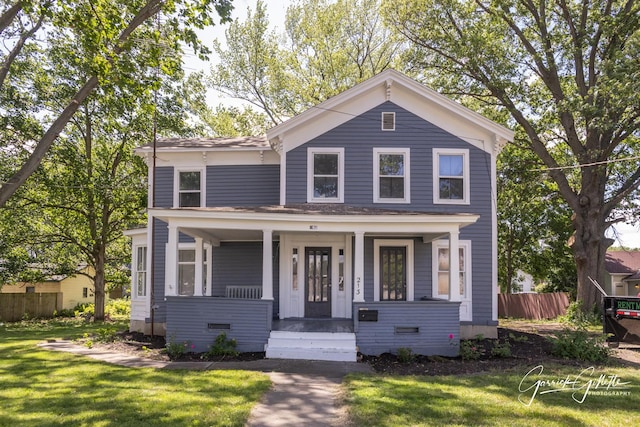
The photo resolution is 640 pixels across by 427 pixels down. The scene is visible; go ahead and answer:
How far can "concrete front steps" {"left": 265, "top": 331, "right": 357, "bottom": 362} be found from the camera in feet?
34.6

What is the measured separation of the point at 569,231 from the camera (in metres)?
28.1

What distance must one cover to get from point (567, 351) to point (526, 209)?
1858cm

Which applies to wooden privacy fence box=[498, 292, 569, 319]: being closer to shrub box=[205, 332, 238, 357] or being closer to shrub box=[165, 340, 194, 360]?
shrub box=[205, 332, 238, 357]

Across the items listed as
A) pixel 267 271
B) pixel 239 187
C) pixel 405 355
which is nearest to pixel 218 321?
pixel 267 271

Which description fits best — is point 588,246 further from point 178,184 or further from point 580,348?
point 178,184

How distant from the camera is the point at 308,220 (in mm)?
11242

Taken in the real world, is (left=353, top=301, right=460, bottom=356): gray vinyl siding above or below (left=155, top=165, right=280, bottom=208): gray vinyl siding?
below

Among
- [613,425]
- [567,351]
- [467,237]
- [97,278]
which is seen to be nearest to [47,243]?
[97,278]

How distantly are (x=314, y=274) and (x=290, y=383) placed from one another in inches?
217

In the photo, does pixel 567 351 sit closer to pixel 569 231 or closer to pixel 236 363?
pixel 236 363

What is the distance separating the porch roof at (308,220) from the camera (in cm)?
1111

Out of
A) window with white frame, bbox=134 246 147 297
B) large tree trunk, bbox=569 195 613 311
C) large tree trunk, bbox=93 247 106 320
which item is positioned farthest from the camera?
large tree trunk, bbox=93 247 106 320

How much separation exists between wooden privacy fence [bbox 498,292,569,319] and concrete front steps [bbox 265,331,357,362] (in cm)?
1607

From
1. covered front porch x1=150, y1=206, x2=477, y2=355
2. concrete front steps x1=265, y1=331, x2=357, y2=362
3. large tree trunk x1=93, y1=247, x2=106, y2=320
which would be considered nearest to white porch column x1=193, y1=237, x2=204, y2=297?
covered front porch x1=150, y1=206, x2=477, y2=355
